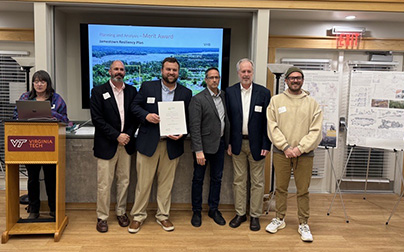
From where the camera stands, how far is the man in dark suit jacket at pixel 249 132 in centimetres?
331

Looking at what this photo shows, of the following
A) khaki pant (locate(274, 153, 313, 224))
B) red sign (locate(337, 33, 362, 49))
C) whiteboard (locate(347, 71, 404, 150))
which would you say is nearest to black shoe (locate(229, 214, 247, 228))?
khaki pant (locate(274, 153, 313, 224))

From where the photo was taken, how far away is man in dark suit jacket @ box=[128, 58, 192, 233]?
10.5ft

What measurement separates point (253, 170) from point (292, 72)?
1.07 metres

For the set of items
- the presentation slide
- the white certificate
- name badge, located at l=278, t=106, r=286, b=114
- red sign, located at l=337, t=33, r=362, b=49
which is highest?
red sign, located at l=337, t=33, r=362, b=49

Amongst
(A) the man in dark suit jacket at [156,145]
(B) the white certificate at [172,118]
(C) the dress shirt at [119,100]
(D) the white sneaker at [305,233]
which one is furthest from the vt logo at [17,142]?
(D) the white sneaker at [305,233]

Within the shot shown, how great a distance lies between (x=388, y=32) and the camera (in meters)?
4.71

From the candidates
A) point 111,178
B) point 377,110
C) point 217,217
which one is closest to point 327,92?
point 377,110

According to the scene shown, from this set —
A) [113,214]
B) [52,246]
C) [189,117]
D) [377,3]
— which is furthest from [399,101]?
[52,246]

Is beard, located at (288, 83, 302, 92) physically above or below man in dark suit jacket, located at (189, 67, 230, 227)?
above

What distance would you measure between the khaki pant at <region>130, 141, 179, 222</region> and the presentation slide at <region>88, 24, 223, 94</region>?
1.52 meters

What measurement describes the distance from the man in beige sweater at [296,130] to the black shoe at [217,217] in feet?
2.64

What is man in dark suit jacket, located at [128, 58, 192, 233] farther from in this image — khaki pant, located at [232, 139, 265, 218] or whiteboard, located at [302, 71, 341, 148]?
whiteboard, located at [302, 71, 341, 148]

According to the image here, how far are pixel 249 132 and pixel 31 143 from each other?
6.65 ft

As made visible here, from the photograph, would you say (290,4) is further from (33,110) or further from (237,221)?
(33,110)
